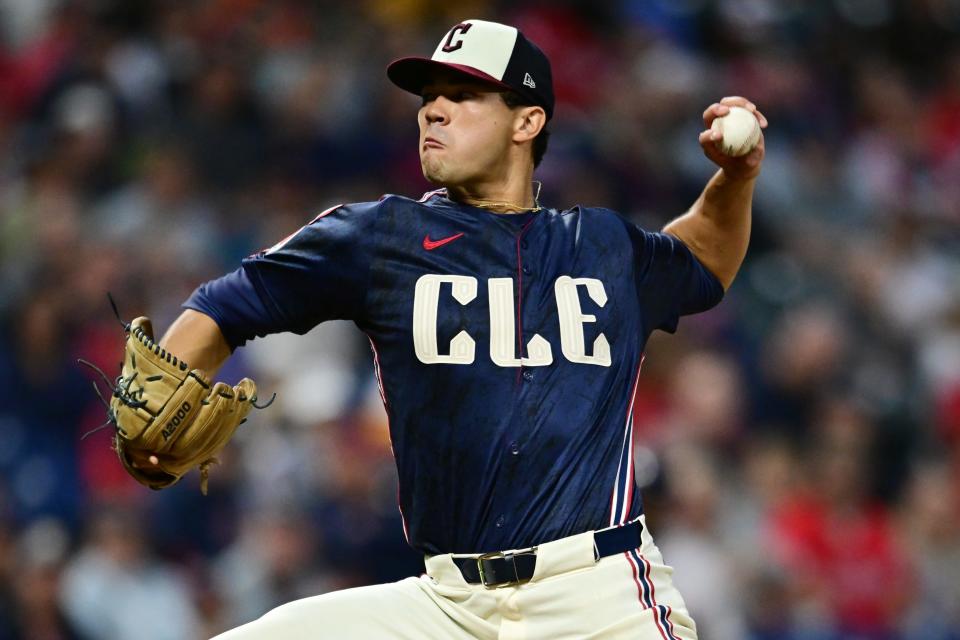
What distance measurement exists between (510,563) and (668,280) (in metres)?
0.89

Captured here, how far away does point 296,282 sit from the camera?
142 inches

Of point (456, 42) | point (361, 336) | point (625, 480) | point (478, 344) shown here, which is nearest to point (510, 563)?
point (625, 480)

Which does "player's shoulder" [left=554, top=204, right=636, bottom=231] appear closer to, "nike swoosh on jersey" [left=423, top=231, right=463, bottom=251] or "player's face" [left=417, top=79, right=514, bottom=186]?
"player's face" [left=417, top=79, right=514, bottom=186]

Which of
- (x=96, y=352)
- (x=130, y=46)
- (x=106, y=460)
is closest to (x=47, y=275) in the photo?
(x=96, y=352)

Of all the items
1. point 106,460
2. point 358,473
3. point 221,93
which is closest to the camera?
point 358,473

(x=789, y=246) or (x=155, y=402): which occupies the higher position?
(x=155, y=402)

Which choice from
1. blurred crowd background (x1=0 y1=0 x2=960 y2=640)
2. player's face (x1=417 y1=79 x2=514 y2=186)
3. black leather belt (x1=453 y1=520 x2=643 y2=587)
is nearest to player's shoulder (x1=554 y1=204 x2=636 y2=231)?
player's face (x1=417 y1=79 x2=514 y2=186)

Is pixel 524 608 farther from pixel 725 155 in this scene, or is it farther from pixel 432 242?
pixel 725 155

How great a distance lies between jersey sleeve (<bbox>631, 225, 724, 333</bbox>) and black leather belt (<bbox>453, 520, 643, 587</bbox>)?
2.03 feet

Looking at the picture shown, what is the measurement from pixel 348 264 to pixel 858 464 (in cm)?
444

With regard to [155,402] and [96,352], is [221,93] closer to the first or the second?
[96,352]

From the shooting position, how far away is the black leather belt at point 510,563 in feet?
11.3

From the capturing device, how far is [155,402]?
3402 millimetres

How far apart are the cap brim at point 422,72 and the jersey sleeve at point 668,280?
552 mm
